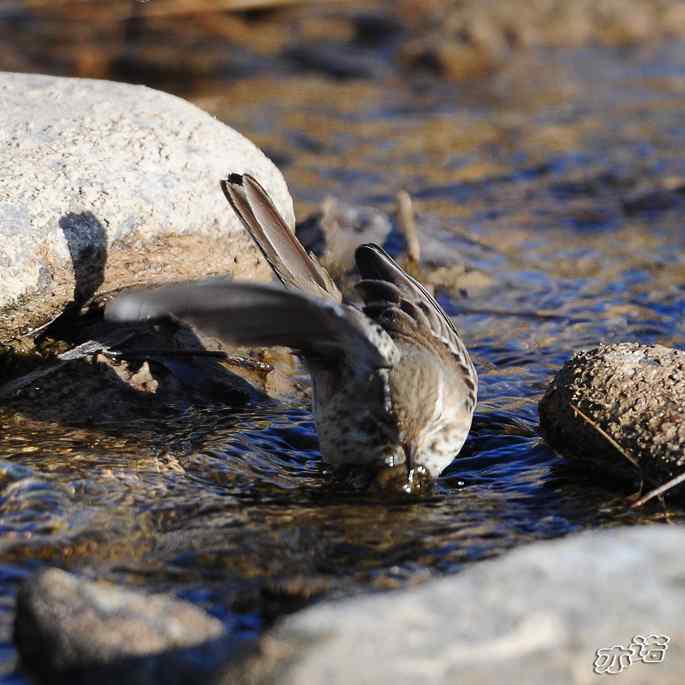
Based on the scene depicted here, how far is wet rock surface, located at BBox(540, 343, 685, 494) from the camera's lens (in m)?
4.77

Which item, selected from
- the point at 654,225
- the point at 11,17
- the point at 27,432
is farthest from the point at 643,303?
the point at 11,17

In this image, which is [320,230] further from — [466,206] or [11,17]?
[11,17]

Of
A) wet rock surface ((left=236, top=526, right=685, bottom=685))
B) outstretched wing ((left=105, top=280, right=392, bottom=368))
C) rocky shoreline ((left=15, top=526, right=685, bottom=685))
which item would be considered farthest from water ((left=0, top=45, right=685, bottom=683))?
wet rock surface ((left=236, top=526, right=685, bottom=685))

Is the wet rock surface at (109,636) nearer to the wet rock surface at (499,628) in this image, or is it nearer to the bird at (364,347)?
the wet rock surface at (499,628)

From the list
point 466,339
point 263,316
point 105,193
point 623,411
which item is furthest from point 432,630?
point 466,339

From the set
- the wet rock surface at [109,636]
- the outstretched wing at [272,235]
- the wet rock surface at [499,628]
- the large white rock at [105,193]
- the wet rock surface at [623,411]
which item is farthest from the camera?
the large white rock at [105,193]

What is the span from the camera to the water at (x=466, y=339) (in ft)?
13.8

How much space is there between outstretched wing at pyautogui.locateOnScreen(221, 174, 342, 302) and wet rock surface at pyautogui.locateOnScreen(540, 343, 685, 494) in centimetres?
108

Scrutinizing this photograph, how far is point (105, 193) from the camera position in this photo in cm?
553

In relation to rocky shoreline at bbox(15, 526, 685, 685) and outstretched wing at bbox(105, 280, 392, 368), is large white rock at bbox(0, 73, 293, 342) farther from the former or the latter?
rocky shoreline at bbox(15, 526, 685, 685)

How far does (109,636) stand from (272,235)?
2338 millimetres

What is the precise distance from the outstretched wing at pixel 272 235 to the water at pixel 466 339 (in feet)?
2.18

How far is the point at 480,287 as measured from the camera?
7648 millimetres

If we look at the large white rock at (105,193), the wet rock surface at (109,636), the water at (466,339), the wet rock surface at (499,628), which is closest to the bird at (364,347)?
the water at (466,339)
